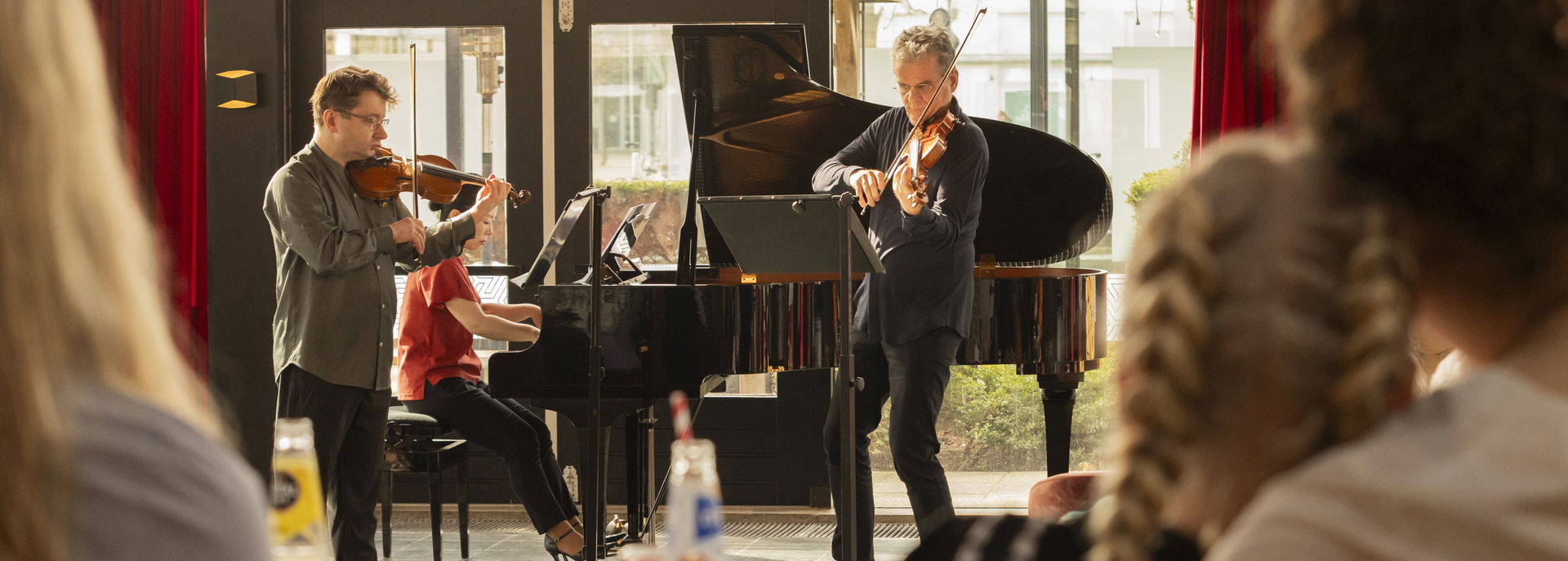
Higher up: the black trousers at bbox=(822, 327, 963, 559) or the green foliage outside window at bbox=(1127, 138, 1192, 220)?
the green foliage outside window at bbox=(1127, 138, 1192, 220)

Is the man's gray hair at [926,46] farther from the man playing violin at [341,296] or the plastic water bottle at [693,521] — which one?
the plastic water bottle at [693,521]

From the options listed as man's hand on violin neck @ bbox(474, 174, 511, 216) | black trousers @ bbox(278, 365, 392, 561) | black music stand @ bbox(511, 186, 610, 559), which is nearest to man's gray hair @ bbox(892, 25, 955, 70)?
black music stand @ bbox(511, 186, 610, 559)

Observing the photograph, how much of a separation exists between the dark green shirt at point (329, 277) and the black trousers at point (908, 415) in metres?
1.33

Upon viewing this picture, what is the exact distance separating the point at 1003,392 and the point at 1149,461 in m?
4.43

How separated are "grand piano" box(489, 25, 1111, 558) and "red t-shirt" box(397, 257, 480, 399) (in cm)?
35

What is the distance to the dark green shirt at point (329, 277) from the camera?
3250 millimetres

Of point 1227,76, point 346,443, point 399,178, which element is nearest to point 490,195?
point 399,178

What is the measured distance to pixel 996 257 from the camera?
4227mm

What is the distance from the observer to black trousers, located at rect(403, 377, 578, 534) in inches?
150

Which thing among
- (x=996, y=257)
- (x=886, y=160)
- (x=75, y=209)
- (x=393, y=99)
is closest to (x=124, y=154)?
(x=75, y=209)

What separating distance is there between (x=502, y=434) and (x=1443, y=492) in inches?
140

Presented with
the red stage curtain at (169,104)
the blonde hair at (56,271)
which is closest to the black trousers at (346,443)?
the red stage curtain at (169,104)

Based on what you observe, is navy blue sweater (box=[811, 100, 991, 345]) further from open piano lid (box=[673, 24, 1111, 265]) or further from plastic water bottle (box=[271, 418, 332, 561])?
plastic water bottle (box=[271, 418, 332, 561])

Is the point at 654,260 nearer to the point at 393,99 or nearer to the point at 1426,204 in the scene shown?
the point at 393,99
